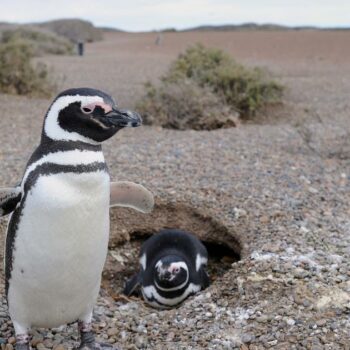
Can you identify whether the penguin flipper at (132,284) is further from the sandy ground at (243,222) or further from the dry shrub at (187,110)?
the dry shrub at (187,110)

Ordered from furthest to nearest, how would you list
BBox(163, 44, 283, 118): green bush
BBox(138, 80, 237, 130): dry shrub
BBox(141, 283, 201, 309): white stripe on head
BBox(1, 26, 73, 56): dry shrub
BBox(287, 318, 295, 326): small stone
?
BBox(1, 26, 73, 56): dry shrub < BBox(163, 44, 283, 118): green bush < BBox(138, 80, 237, 130): dry shrub < BBox(141, 283, 201, 309): white stripe on head < BBox(287, 318, 295, 326): small stone

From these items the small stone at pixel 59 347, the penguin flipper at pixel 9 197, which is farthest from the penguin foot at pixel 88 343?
the penguin flipper at pixel 9 197

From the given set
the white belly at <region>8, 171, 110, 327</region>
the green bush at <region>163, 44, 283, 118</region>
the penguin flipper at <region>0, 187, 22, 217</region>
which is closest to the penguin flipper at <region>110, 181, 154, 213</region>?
the white belly at <region>8, 171, 110, 327</region>

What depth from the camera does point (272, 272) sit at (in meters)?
3.53

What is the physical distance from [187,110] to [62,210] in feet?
18.7

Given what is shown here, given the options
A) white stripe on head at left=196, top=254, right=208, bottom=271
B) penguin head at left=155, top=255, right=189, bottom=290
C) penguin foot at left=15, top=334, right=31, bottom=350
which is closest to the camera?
penguin foot at left=15, top=334, right=31, bottom=350

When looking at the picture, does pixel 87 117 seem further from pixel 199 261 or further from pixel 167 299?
pixel 199 261

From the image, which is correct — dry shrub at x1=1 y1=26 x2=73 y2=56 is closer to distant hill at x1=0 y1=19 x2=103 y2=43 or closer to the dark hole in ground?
distant hill at x1=0 y1=19 x2=103 y2=43

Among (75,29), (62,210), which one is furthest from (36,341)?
(75,29)

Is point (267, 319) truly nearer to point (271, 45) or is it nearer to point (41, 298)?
point (41, 298)

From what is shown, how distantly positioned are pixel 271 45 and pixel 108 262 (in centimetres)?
2365

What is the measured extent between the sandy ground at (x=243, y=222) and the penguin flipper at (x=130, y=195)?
70 centimetres

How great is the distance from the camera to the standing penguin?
7.81 ft

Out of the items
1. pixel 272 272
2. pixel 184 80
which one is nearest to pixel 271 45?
pixel 184 80
